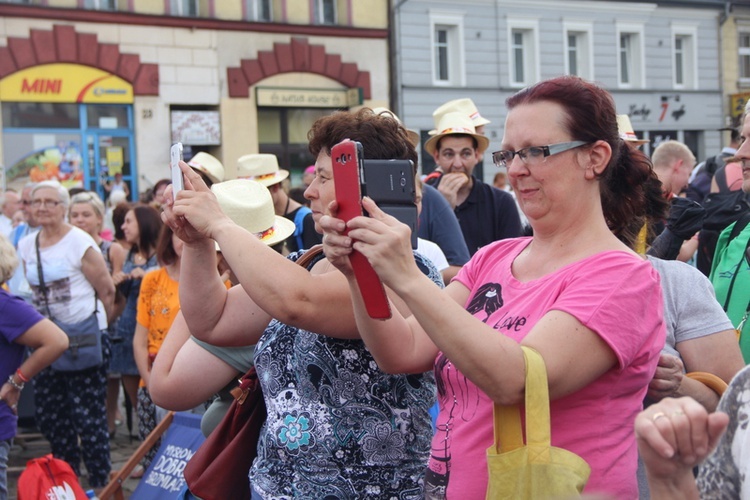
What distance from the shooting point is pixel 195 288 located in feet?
8.59

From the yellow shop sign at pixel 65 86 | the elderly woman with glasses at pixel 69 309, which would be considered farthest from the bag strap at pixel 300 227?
the yellow shop sign at pixel 65 86

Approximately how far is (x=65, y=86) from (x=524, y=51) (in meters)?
13.0

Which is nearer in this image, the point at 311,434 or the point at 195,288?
the point at 311,434

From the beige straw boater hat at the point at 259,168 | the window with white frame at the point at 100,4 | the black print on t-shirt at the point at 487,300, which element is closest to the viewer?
the black print on t-shirt at the point at 487,300

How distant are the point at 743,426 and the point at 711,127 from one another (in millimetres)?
28732

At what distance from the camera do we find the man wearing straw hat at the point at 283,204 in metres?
5.54

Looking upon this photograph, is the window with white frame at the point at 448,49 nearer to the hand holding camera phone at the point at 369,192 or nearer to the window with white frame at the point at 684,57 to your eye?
the window with white frame at the point at 684,57

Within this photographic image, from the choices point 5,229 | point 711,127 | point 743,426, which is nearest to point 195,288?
point 743,426

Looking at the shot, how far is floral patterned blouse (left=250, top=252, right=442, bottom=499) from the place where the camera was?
2367mm

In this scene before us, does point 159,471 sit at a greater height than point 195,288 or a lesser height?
lesser

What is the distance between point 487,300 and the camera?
209 centimetres

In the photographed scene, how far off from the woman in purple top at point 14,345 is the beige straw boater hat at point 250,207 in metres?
1.50

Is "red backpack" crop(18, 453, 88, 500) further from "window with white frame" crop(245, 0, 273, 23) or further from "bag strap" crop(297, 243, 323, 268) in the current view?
"window with white frame" crop(245, 0, 273, 23)

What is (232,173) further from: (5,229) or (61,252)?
(61,252)
